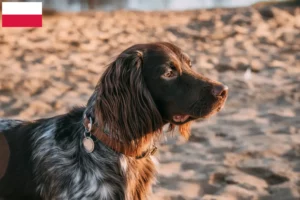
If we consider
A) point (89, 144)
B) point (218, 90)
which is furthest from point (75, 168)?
point (218, 90)

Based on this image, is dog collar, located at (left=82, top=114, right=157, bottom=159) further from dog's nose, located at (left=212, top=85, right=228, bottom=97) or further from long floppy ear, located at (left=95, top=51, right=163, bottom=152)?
dog's nose, located at (left=212, top=85, right=228, bottom=97)

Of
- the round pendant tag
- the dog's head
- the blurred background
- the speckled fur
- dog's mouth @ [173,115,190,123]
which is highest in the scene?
the dog's head

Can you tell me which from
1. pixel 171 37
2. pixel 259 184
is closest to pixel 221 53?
pixel 171 37

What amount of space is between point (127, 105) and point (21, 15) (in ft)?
30.4

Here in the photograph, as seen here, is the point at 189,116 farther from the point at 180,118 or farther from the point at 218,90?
the point at 218,90

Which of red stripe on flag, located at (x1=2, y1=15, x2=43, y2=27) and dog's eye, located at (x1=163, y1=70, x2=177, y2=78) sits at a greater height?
dog's eye, located at (x1=163, y1=70, x2=177, y2=78)

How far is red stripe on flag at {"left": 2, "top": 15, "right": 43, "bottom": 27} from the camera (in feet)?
35.7

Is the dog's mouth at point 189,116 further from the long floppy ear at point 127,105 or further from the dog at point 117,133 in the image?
the long floppy ear at point 127,105

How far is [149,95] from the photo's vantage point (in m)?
3.07

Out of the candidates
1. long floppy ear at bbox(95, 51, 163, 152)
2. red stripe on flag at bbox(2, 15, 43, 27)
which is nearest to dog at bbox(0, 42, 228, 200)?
long floppy ear at bbox(95, 51, 163, 152)

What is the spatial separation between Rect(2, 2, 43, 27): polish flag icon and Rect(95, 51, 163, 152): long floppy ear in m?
7.87

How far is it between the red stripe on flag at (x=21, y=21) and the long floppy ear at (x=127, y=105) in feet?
26.8

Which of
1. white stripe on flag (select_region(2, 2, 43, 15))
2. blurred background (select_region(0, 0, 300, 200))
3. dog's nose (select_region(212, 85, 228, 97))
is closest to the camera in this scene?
dog's nose (select_region(212, 85, 228, 97))

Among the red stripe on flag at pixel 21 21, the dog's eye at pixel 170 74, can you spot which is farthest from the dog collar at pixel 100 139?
the red stripe on flag at pixel 21 21
